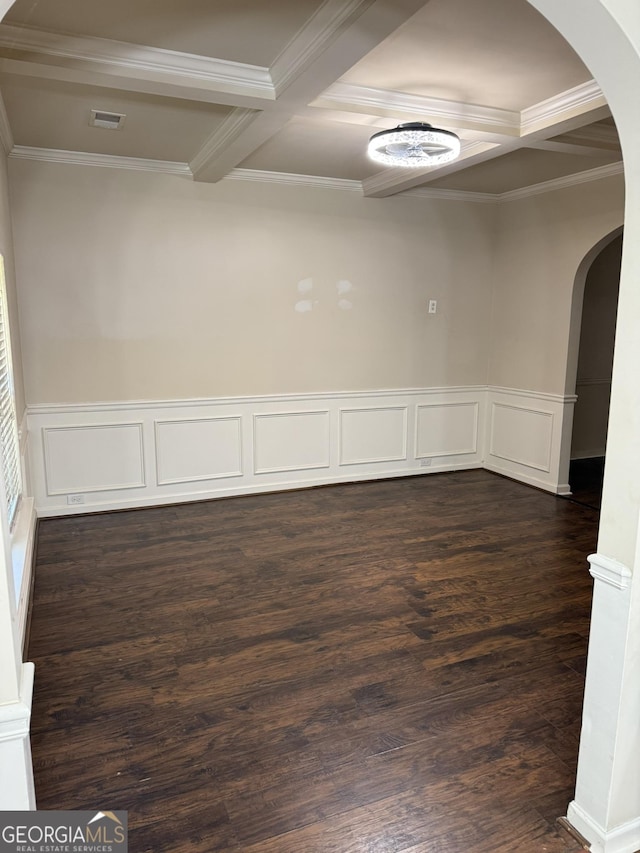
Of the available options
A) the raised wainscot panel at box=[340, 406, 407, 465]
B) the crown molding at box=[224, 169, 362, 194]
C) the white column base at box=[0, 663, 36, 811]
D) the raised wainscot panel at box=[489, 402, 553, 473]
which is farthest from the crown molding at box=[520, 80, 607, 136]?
the white column base at box=[0, 663, 36, 811]

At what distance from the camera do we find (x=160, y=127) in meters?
3.68

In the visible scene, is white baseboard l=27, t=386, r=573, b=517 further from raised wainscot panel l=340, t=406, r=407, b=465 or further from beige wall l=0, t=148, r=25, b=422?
beige wall l=0, t=148, r=25, b=422

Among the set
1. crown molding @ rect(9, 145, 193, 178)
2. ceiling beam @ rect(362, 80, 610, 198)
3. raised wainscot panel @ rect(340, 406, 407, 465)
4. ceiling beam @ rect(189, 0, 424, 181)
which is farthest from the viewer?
raised wainscot panel @ rect(340, 406, 407, 465)

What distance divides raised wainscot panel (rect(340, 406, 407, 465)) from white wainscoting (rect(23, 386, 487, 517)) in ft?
0.03

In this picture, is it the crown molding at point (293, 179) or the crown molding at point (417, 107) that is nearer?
the crown molding at point (417, 107)

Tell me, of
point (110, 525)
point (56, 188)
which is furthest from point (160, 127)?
point (110, 525)

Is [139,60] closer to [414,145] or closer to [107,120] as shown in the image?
[107,120]

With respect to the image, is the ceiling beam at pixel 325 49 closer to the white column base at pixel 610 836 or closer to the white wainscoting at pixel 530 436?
the white column base at pixel 610 836

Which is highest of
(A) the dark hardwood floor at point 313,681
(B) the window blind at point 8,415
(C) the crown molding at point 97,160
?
(C) the crown molding at point 97,160

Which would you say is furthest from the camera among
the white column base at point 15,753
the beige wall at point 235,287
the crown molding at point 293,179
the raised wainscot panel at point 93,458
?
the crown molding at point 293,179

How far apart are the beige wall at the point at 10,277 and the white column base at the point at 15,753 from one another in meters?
2.71

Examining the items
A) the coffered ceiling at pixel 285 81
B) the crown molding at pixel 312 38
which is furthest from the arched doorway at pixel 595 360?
the crown molding at pixel 312 38

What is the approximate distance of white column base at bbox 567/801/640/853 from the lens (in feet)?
5.80

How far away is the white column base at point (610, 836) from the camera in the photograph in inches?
69.6
